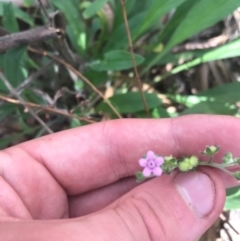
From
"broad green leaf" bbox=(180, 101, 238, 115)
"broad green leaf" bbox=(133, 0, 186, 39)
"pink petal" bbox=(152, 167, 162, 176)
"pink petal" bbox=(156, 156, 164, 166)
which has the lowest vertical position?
"broad green leaf" bbox=(180, 101, 238, 115)

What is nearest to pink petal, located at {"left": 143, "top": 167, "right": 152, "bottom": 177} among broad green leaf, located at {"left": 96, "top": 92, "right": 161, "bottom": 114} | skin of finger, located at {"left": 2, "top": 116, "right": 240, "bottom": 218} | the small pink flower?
the small pink flower

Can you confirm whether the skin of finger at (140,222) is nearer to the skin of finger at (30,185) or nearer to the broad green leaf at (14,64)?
the skin of finger at (30,185)

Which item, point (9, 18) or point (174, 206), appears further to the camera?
point (9, 18)

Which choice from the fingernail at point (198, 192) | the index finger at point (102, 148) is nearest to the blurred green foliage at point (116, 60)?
the index finger at point (102, 148)

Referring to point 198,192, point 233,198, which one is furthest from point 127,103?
point 198,192

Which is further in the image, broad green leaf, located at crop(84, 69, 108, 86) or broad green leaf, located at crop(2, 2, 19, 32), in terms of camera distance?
broad green leaf, located at crop(84, 69, 108, 86)

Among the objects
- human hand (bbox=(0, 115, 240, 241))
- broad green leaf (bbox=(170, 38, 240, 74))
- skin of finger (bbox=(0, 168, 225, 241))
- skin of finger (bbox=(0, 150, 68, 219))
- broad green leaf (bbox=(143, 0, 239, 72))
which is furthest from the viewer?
broad green leaf (bbox=(170, 38, 240, 74))

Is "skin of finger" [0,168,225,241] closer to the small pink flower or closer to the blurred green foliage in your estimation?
the small pink flower

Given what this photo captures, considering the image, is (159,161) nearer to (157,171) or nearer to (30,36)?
(157,171)
